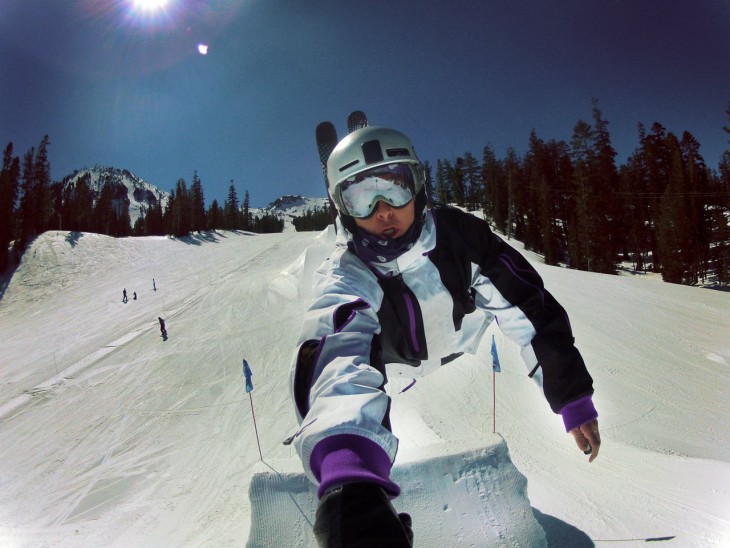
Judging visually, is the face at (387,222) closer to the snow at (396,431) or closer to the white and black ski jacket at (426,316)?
the white and black ski jacket at (426,316)

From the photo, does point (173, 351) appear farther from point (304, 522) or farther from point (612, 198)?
point (612, 198)

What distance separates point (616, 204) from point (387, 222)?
25.1m

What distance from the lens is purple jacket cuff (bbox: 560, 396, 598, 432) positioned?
178cm

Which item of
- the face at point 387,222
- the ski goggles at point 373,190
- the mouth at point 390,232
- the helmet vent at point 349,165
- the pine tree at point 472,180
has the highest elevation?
the pine tree at point 472,180

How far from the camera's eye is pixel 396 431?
6.64 meters

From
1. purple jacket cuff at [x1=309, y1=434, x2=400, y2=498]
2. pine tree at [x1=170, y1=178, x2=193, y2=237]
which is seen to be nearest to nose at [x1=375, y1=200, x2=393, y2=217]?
purple jacket cuff at [x1=309, y1=434, x2=400, y2=498]

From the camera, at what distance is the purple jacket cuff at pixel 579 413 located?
1783 millimetres

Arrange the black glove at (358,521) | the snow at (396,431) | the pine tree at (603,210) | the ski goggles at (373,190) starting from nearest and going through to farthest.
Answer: the black glove at (358,521)
the ski goggles at (373,190)
the snow at (396,431)
the pine tree at (603,210)

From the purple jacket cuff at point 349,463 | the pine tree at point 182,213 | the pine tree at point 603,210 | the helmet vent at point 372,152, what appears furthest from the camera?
the pine tree at point 182,213

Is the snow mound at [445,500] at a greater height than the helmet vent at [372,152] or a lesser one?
lesser

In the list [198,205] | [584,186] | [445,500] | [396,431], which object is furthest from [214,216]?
[445,500]

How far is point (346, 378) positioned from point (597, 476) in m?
4.53

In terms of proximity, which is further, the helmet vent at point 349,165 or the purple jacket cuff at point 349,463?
the helmet vent at point 349,165

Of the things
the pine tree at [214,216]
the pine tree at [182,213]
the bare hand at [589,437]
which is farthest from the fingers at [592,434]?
Result: the pine tree at [214,216]
